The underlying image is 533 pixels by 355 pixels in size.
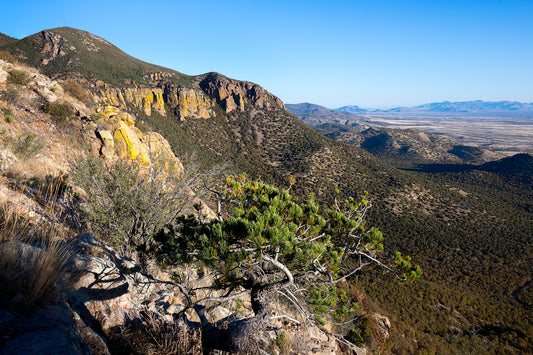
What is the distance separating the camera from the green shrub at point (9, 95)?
10211 millimetres

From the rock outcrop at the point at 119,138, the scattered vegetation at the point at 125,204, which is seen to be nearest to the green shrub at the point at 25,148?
the rock outcrop at the point at 119,138

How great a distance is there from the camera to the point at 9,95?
10.3 meters

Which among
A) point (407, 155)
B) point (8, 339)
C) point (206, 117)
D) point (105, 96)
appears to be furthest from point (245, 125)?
point (407, 155)

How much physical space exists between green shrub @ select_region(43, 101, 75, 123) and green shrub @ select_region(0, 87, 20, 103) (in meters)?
1.10

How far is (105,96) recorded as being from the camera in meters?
42.7

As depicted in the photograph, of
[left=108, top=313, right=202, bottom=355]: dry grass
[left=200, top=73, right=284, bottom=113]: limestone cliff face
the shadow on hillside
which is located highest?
[left=200, top=73, right=284, bottom=113]: limestone cliff face

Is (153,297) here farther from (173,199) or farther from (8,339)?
(8,339)

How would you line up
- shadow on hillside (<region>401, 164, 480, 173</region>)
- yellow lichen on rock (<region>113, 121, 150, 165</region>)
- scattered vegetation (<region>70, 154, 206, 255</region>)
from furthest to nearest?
shadow on hillside (<region>401, 164, 480, 173</region>), yellow lichen on rock (<region>113, 121, 150, 165</region>), scattered vegetation (<region>70, 154, 206, 255</region>)

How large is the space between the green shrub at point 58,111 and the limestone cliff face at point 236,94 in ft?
200

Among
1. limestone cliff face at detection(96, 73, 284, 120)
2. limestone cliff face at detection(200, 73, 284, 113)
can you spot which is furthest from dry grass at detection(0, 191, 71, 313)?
limestone cliff face at detection(200, 73, 284, 113)

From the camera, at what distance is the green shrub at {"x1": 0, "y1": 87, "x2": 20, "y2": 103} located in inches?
402

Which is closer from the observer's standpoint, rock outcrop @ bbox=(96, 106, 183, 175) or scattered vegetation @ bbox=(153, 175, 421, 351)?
scattered vegetation @ bbox=(153, 175, 421, 351)

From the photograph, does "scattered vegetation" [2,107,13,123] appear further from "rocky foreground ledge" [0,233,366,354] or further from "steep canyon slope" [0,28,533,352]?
"rocky foreground ledge" [0,233,366,354]

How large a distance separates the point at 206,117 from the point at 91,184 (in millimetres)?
62908
